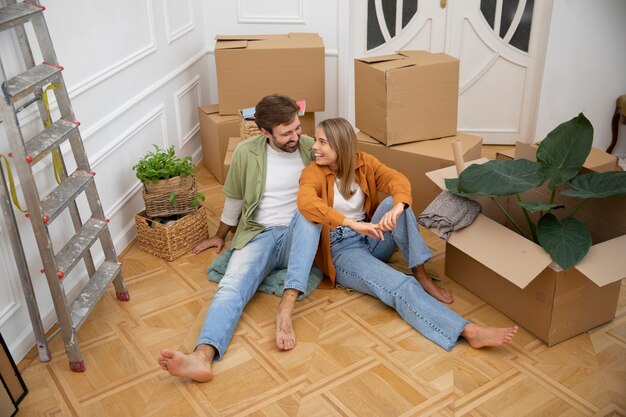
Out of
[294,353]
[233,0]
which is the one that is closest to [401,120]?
[294,353]

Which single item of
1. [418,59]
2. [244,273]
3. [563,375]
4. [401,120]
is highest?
[418,59]

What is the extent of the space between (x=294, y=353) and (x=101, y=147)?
4.47 ft

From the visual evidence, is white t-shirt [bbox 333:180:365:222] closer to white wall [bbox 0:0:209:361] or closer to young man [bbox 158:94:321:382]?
young man [bbox 158:94:321:382]

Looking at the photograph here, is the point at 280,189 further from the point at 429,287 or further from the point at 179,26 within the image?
the point at 179,26

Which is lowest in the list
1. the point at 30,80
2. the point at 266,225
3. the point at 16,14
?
the point at 266,225

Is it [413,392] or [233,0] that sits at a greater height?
[233,0]

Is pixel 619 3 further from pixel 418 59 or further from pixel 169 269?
pixel 169 269

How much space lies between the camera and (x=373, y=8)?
4.23 metres

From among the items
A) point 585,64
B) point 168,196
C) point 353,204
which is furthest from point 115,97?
point 585,64

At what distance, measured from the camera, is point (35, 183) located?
7.41 feet

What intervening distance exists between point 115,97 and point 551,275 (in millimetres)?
2138

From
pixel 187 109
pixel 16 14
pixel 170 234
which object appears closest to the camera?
pixel 16 14

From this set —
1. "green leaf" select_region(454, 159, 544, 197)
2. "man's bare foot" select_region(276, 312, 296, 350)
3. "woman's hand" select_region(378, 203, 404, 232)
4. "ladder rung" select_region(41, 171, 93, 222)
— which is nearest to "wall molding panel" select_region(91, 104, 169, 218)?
"ladder rung" select_region(41, 171, 93, 222)

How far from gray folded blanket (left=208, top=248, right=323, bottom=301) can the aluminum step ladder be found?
488mm
